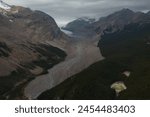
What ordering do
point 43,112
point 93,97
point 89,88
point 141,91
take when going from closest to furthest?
point 43,112 < point 141,91 < point 93,97 < point 89,88

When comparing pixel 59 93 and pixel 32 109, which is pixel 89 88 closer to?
pixel 59 93

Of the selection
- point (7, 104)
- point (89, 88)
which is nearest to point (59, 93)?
point (89, 88)

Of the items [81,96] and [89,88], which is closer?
[81,96]

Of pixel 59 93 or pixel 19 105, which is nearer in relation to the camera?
pixel 19 105

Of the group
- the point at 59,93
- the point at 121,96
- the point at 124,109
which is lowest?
the point at 59,93

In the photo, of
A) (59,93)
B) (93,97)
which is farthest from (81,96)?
(59,93)

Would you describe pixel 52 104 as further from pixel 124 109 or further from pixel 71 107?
pixel 124 109

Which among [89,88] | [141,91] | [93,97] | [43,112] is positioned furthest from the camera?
[89,88]

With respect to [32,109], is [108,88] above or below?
below

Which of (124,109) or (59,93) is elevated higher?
(124,109)
